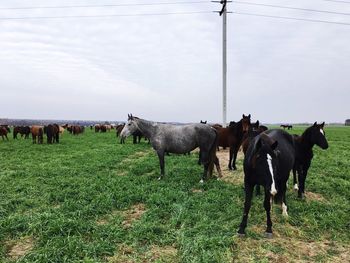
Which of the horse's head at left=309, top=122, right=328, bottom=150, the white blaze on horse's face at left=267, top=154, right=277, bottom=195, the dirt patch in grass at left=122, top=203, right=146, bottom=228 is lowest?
the dirt patch in grass at left=122, top=203, right=146, bottom=228

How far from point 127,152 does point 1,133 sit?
20643 millimetres

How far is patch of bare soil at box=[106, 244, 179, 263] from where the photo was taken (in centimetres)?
513

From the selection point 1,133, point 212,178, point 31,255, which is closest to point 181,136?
point 212,178

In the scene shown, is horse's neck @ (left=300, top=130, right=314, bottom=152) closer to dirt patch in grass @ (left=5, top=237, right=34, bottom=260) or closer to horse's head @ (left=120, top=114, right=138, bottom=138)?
horse's head @ (left=120, top=114, right=138, bottom=138)

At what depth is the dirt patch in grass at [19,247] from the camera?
527 centimetres

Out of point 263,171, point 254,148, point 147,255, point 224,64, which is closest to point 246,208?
point 263,171

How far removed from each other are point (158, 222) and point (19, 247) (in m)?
2.66

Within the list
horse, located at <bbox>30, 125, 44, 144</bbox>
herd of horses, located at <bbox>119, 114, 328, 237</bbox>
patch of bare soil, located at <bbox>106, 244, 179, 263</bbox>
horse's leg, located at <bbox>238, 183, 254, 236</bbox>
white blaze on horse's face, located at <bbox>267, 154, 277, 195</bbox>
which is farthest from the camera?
horse, located at <bbox>30, 125, 44, 144</bbox>

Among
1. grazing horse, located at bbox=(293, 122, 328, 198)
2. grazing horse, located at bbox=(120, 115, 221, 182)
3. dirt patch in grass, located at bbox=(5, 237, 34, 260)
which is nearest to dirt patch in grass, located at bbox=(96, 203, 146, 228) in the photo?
dirt patch in grass, located at bbox=(5, 237, 34, 260)

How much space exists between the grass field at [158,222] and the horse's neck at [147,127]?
1839 millimetres

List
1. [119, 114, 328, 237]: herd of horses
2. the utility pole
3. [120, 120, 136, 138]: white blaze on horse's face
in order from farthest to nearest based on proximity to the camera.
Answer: the utility pole < [120, 120, 136, 138]: white blaze on horse's face < [119, 114, 328, 237]: herd of horses

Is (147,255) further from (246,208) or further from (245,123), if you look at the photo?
(245,123)

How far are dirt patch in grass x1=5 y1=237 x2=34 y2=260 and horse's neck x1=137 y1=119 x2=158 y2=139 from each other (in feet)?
22.3

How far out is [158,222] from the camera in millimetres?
6770
